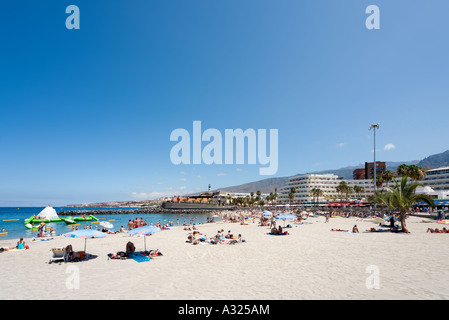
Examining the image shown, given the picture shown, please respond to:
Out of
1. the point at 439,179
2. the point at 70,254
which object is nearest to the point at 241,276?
the point at 70,254

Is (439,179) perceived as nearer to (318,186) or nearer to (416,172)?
(318,186)

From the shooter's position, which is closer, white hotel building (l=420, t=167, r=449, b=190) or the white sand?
the white sand

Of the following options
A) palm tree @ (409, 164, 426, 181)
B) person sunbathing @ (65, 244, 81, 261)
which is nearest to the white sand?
person sunbathing @ (65, 244, 81, 261)

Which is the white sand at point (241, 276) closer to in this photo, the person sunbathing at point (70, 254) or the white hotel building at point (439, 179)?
the person sunbathing at point (70, 254)

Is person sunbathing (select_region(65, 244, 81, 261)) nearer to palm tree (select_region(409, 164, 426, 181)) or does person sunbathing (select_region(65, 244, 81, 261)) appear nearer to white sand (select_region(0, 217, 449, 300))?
white sand (select_region(0, 217, 449, 300))

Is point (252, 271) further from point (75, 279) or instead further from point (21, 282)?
point (21, 282)

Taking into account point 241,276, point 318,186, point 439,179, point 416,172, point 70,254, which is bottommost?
point 318,186

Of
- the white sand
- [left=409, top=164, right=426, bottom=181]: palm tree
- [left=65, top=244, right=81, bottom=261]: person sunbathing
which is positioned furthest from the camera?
[left=409, top=164, right=426, bottom=181]: palm tree

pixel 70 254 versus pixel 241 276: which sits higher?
pixel 241 276

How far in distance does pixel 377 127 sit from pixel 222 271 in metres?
61.8

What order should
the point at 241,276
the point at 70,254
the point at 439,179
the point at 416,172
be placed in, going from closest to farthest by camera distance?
the point at 241,276 < the point at 70,254 < the point at 416,172 < the point at 439,179

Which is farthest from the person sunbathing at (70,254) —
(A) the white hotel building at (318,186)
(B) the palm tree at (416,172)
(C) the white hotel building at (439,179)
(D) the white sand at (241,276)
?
(C) the white hotel building at (439,179)
